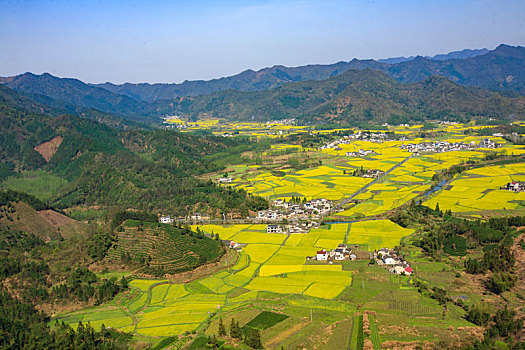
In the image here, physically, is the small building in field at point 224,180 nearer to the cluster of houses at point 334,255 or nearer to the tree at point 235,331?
the cluster of houses at point 334,255

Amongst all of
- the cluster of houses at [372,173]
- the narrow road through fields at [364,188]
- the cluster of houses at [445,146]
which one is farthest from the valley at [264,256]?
the cluster of houses at [445,146]

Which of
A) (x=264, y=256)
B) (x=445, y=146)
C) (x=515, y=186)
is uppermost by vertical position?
(x=445, y=146)

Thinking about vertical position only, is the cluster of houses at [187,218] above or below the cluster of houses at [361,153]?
below

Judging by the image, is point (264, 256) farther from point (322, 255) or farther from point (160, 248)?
point (160, 248)

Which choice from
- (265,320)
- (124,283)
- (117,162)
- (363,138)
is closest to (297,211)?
(124,283)

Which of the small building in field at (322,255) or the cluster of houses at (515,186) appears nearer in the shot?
the small building in field at (322,255)
